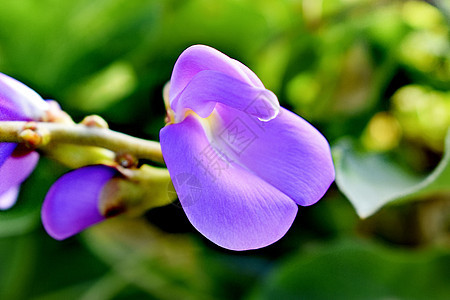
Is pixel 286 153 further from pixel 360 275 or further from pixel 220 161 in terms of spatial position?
pixel 360 275

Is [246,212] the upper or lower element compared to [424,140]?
upper

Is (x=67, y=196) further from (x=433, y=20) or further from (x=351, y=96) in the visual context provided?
(x=433, y=20)

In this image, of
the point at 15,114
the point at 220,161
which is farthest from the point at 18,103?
the point at 220,161

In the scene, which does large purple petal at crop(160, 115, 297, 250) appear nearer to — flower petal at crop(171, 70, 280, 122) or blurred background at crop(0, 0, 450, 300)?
flower petal at crop(171, 70, 280, 122)

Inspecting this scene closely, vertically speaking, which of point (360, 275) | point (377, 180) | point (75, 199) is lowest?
point (360, 275)

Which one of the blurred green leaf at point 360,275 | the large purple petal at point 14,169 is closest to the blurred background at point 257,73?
the blurred green leaf at point 360,275

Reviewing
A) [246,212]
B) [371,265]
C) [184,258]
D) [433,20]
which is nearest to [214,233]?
[246,212]
